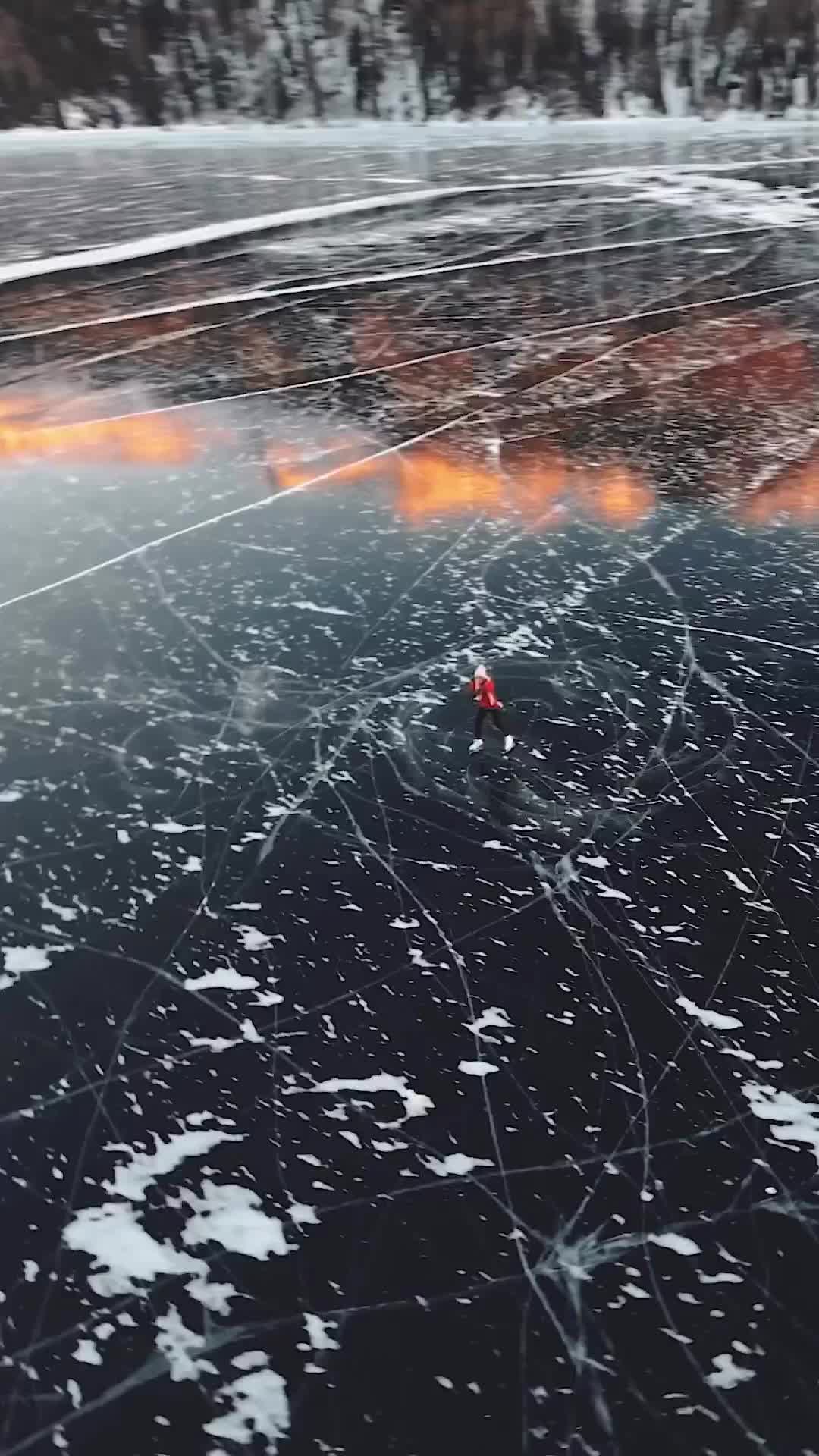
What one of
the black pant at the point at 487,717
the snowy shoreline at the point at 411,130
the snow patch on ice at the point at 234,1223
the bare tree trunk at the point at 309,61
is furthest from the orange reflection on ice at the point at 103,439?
the bare tree trunk at the point at 309,61

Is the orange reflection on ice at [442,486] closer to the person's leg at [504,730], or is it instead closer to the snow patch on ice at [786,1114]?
the person's leg at [504,730]

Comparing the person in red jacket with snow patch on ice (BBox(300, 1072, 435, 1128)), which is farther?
the person in red jacket

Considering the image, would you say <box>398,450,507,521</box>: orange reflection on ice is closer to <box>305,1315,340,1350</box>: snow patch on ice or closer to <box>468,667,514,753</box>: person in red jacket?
<box>468,667,514,753</box>: person in red jacket

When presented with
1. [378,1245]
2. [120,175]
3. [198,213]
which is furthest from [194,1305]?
[120,175]

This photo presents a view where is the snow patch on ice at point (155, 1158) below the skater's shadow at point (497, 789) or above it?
below

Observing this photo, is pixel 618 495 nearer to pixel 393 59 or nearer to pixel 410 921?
pixel 410 921

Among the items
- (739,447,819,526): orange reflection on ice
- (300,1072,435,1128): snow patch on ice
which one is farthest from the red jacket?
(739,447,819,526): orange reflection on ice
